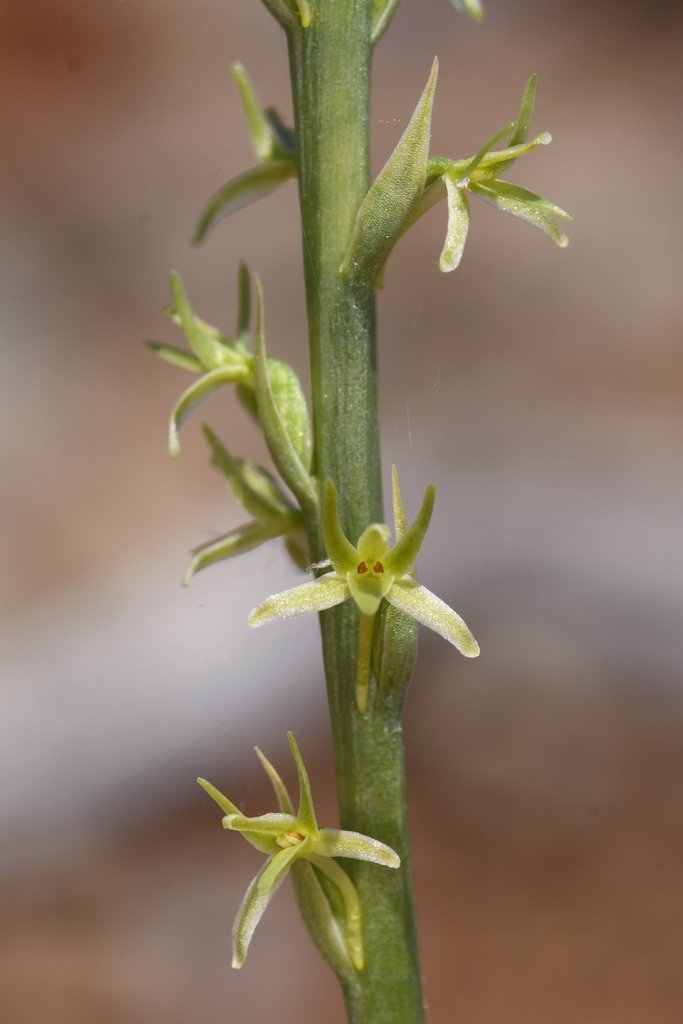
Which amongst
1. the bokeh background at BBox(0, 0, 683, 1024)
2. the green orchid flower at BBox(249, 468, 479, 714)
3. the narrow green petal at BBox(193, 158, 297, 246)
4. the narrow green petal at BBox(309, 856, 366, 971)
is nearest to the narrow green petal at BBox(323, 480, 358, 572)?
the green orchid flower at BBox(249, 468, 479, 714)

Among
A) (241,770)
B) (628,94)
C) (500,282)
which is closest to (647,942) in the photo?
(241,770)

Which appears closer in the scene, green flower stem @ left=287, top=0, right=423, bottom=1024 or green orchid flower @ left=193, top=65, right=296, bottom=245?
green flower stem @ left=287, top=0, right=423, bottom=1024

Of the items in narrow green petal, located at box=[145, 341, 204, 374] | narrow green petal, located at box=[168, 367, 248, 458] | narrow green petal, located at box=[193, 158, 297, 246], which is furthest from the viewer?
narrow green petal, located at box=[193, 158, 297, 246]

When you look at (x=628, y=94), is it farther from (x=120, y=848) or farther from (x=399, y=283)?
(x=120, y=848)

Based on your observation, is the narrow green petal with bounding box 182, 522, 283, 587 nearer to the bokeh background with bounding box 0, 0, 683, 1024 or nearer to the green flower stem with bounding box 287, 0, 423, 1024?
the green flower stem with bounding box 287, 0, 423, 1024

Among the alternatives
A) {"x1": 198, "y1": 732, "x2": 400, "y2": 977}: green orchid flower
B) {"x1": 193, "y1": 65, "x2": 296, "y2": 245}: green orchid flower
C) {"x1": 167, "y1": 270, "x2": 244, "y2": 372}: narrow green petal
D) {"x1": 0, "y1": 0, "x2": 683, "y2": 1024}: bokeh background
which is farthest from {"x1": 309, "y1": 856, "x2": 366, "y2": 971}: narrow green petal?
{"x1": 0, "y1": 0, "x2": 683, "y2": 1024}: bokeh background

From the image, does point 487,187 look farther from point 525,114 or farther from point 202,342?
point 202,342

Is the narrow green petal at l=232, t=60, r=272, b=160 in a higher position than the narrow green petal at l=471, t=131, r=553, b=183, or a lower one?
higher

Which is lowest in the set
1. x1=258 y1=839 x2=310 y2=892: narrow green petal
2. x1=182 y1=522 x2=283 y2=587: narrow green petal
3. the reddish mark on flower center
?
x1=258 y1=839 x2=310 y2=892: narrow green petal

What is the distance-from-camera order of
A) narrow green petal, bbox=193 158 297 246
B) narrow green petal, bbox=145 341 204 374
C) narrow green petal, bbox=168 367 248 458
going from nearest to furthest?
1. narrow green petal, bbox=168 367 248 458
2. narrow green petal, bbox=145 341 204 374
3. narrow green petal, bbox=193 158 297 246
